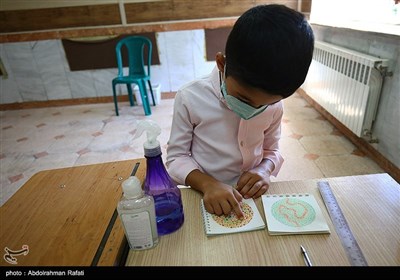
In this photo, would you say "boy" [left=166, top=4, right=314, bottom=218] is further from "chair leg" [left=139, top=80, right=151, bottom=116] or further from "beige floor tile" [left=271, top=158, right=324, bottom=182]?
"chair leg" [left=139, top=80, right=151, bottom=116]

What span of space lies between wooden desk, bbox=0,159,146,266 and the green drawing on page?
367 mm

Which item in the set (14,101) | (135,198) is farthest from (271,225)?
(14,101)

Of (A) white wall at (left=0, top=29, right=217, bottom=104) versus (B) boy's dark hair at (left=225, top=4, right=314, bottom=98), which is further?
(A) white wall at (left=0, top=29, right=217, bottom=104)

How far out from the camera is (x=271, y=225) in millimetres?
599

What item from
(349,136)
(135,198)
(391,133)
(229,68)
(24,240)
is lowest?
(349,136)

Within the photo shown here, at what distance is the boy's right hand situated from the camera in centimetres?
65

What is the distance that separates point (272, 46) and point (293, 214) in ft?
1.28

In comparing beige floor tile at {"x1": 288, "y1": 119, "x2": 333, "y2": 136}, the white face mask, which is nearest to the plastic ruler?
the white face mask

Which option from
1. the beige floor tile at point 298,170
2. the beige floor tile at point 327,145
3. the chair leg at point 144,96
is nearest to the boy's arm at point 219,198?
the beige floor tile at point 298,170

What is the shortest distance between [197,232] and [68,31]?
4.07m

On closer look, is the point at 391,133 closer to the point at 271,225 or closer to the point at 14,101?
the point at 271,225

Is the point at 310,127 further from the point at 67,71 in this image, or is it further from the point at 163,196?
the point at 67,71

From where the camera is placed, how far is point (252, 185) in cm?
72

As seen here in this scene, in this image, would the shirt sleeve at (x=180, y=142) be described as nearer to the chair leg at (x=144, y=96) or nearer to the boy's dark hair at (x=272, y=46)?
the boy's dark hair at (x=272, y=46)
